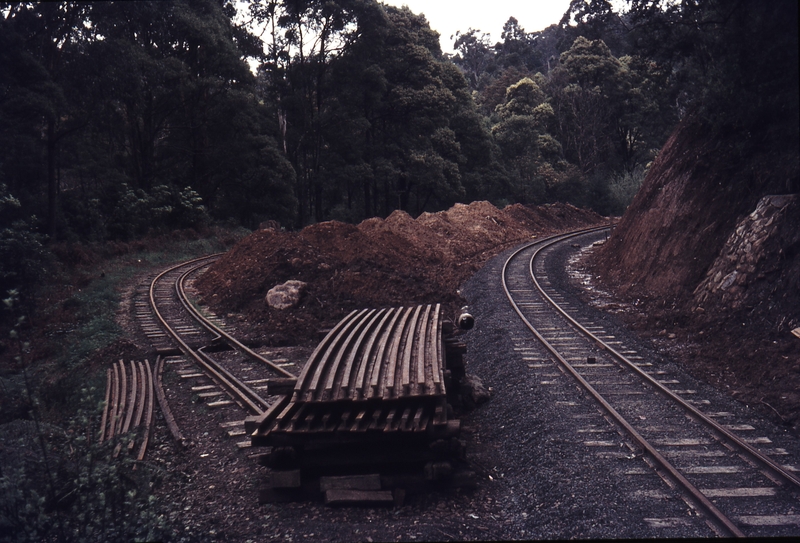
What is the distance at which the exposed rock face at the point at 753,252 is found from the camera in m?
10.5

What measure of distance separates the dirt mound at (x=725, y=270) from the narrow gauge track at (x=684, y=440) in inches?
47.1

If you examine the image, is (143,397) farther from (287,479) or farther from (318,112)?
(318,112)

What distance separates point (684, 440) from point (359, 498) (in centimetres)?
398

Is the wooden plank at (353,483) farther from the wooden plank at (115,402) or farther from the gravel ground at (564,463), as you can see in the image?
the wooden plank at (115,402)

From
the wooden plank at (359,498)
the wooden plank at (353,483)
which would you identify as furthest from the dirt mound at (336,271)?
the wooden plank at (359,498)

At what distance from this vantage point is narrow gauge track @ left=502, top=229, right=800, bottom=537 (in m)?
5.25

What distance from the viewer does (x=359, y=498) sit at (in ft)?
18.7

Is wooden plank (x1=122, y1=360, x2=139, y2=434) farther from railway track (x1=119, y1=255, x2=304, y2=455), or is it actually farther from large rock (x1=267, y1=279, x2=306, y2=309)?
large rock (x1=267, y1=279, x2=306, y2=309)

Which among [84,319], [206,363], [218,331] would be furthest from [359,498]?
[84,319]

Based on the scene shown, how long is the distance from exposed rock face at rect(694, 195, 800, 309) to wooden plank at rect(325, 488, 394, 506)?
833 cm

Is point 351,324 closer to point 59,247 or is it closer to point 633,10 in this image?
point 633,10

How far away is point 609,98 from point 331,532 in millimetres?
49122

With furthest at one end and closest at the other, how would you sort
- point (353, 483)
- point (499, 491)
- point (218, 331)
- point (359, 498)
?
1. point (218, 331)
2. point (499, 491)
3. point (353, 483)
4. point (359, 498)

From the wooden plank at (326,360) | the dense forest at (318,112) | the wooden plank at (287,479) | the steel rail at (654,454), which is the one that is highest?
the dense forest at (318,112)
